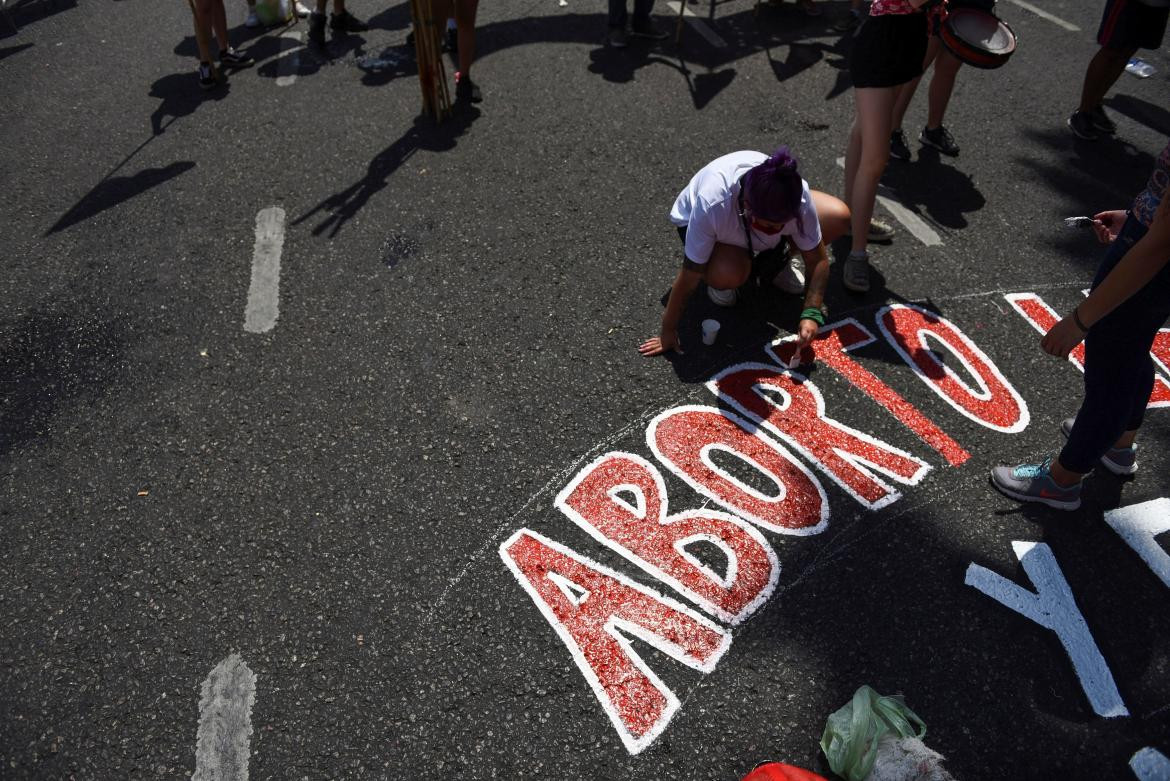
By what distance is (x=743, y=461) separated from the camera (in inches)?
131

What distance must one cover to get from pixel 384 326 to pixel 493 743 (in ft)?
7.61

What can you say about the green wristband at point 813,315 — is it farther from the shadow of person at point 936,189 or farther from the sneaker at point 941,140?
the sneaker at point 941,140

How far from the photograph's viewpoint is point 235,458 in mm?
3393

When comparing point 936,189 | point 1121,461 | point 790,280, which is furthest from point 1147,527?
point 936,189

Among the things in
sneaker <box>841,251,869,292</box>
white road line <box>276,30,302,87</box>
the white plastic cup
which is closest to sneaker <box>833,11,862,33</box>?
sneaker <box>841,251,869,292</box>

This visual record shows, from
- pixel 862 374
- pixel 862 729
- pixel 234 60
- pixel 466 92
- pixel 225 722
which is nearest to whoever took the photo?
pixel 862 729

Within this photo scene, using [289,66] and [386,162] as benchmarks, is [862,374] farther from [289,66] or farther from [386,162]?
[289,66]

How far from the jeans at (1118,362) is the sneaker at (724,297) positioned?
1688 millimetres

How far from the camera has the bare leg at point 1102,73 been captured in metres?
5.21

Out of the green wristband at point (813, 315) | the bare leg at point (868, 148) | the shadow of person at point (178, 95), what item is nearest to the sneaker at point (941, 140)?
the bare leg at point (868, 148)

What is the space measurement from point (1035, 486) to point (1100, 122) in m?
4.04

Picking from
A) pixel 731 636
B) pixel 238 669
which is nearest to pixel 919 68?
pixel 731 636

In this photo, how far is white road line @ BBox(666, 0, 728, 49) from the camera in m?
6.89

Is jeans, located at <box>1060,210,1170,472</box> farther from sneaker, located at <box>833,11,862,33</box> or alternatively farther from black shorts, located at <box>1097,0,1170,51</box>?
sneaker, located at <box>833,11,862,33</box>
